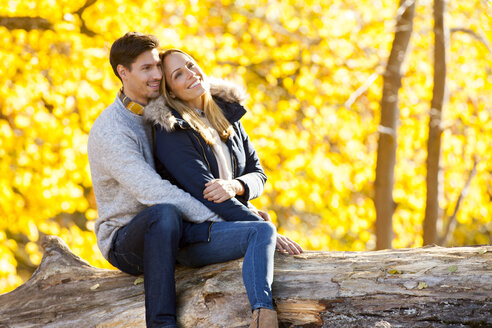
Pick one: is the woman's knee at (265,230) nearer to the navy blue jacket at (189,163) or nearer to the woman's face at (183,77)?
the navy blue jacket at (189,163)

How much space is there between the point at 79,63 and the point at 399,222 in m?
5.66

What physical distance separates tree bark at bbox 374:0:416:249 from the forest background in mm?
232

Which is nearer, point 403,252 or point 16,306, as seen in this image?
point 403,252

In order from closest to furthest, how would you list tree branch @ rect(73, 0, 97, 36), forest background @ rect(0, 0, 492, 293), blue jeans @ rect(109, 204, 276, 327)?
blue jeans @ rect(109, 204, 276, 327) → forest background @ rect(0, 0, 492, 293) → tree branch @ rect(73, 0, 97, 36)

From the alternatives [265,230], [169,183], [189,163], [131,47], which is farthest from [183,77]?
[265,230]

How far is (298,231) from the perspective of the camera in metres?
9.41

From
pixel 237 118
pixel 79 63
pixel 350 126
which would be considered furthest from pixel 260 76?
pixel 237 118

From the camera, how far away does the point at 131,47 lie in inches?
127

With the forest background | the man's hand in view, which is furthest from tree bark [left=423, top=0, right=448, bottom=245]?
the man's hand

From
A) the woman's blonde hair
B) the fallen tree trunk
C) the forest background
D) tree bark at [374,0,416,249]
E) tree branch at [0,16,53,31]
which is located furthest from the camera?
tree bark at [374,0,416,249]

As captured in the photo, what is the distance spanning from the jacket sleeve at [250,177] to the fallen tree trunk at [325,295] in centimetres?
38

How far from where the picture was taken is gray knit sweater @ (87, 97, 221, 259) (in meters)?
3.00

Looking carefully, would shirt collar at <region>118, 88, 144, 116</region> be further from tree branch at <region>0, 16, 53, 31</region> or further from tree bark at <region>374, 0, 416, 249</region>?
tree bark at <region>374, 0, 416, 249</region>

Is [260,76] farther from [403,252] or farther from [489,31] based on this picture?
[403,252]
